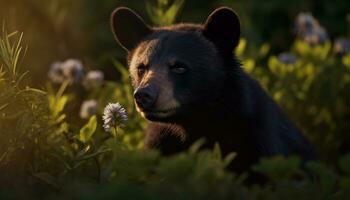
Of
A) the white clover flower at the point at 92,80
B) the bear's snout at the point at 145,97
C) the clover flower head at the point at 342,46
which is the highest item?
the bear's snout at the point at 145,97

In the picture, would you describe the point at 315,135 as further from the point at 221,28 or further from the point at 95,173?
the point at 95,173

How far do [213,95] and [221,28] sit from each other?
44 cm

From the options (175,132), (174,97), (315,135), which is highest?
(174,97)

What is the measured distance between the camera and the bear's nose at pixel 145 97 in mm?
4359

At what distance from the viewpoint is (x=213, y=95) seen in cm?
485

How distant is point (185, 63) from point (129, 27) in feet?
2.27

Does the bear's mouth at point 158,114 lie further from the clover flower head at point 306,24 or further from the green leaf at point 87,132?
the clover flower head at point 306,24

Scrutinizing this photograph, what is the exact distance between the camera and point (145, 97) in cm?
438

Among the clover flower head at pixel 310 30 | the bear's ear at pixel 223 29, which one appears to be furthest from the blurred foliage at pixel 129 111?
the bear's ear at pixel 223 29

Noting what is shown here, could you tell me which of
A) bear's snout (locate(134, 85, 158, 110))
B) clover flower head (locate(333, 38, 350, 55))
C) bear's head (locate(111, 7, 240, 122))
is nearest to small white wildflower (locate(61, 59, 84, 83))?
bear's head (locate(111, 7, 240, 122))

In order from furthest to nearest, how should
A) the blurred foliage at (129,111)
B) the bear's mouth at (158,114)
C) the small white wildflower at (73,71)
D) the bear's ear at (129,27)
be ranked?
the small white wildflower at (73,71), the bear's ear at (129,27), the bear's mouth at (158,114), the blurred foliage at (129,111)

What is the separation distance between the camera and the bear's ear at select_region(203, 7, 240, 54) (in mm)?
4894

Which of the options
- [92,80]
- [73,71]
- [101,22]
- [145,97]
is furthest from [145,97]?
[101,22]

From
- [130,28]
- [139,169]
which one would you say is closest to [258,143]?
[130,28]
